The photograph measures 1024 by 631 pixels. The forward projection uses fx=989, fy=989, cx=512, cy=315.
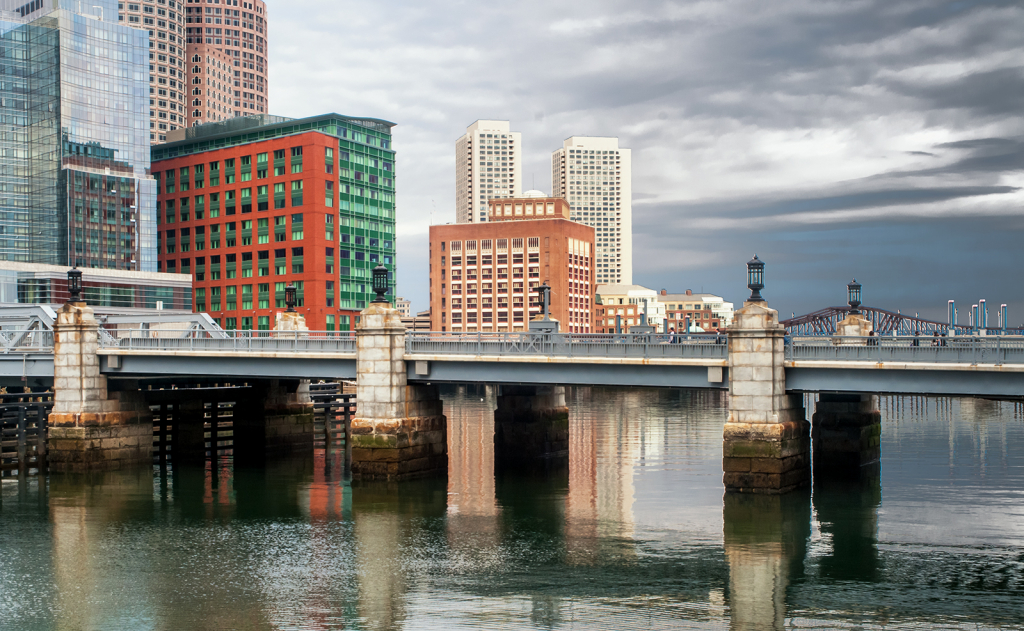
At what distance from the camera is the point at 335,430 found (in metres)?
76.1

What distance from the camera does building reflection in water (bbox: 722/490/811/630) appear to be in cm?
2708

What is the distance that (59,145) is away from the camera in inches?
5118

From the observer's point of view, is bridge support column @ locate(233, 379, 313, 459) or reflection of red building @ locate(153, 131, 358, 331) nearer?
bridge support column @ locate(233, 379, 313, 459)

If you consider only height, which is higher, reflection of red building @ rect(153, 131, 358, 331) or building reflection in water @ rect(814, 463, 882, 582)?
reflection of red building @ rect(153, 131, 358, 331)

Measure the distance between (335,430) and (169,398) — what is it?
16584mm

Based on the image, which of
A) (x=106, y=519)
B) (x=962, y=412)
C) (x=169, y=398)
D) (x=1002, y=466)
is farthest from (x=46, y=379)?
(x=962, y=412)

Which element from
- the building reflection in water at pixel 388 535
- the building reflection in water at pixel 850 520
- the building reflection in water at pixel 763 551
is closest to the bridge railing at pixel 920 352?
the building reflection in water at pixel 763 551

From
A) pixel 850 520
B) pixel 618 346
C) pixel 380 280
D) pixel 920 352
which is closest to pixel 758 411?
pixel 850 520

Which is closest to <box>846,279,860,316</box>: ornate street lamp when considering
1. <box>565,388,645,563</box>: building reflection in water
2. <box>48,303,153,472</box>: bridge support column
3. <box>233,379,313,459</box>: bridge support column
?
<box>565,388,645,563</box>: building reflection in water

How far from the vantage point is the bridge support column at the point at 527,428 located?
58750mm

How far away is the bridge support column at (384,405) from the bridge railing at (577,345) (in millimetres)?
1229

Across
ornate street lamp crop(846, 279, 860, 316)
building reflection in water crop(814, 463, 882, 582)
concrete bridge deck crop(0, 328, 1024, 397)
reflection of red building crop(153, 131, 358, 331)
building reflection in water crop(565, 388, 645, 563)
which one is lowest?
building reflection in water crop(565, 388, 645, 563)

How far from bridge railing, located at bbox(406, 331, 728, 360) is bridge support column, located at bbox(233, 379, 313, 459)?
751 inches

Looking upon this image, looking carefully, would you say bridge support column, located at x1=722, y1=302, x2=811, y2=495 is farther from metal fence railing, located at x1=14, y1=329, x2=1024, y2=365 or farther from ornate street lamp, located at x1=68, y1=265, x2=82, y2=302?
ornate street lamp, located at x1=68, y1=265, x2=82, y2=302
